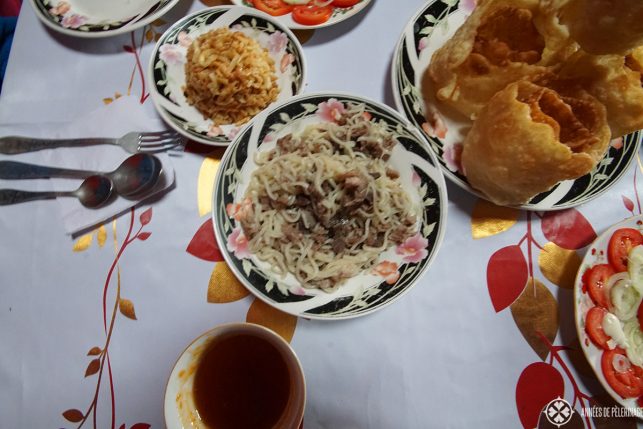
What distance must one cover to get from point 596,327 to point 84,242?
2121mm

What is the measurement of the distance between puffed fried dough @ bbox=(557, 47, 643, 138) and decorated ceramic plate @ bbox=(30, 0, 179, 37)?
5.89ft

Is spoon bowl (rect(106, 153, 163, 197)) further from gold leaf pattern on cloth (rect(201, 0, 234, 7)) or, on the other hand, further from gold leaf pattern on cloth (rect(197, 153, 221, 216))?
gold leaf pattern on cloth (rect(201, 0, 234, 7))

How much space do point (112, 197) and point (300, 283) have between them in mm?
929

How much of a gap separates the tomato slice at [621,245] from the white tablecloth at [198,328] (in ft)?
0.52

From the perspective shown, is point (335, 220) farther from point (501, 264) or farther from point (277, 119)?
point (501, 264)

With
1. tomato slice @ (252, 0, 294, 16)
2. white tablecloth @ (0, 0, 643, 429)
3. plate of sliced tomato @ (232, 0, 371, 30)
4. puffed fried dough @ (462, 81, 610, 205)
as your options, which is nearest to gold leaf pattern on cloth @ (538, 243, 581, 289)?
white tablecloth @ (0, 0, 643, 429)

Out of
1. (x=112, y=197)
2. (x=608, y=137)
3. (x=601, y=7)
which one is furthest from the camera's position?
(x=112, y=197)

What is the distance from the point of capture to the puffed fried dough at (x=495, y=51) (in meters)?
1.58

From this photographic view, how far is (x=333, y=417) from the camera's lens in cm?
153

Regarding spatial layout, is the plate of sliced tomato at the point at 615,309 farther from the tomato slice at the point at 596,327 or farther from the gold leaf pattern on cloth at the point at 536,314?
the gold leaf pattern on cloth at the point at 536,314

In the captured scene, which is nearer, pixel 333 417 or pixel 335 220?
pixel 333 417

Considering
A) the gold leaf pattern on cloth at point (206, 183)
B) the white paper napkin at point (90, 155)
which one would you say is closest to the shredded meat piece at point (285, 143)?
the gold leaf pattern on cloth at point (206, 183)

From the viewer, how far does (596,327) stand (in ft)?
4.88

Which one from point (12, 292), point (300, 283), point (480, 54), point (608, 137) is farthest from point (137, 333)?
point (608, 137)
